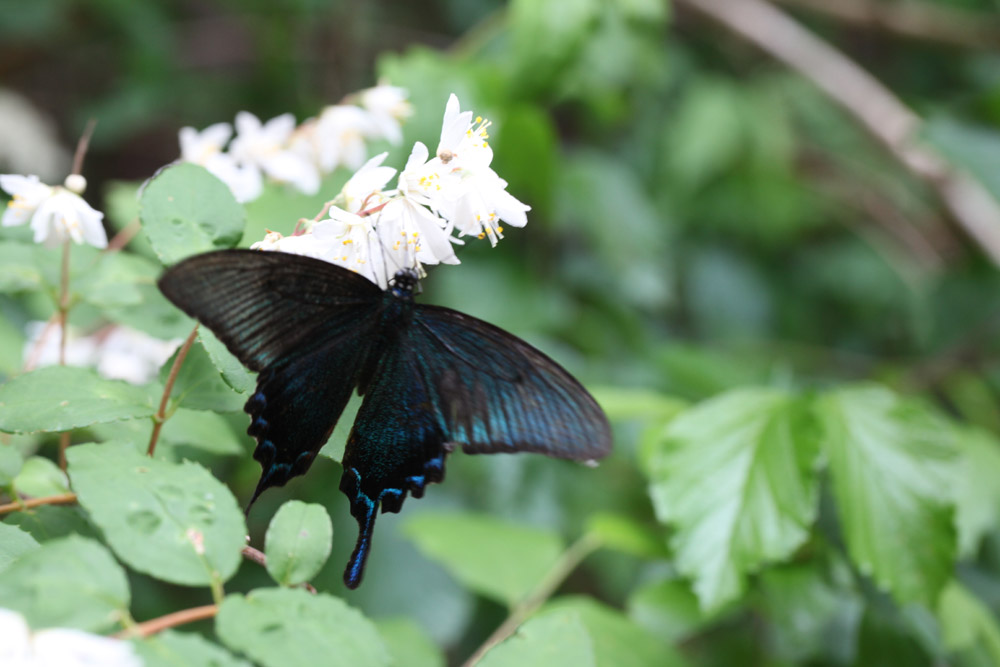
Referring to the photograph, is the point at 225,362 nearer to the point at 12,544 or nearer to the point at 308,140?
the point at 12,544

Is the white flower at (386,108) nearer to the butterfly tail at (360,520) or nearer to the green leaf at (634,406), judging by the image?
the green leaf at (634,406)

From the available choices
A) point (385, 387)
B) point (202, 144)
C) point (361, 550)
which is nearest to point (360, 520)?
point (361, 550)

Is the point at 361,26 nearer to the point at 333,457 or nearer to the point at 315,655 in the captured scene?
the point at 333,457

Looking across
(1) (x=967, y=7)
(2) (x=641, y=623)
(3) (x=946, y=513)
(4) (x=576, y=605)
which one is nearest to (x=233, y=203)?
(4) (x=576, y=605)

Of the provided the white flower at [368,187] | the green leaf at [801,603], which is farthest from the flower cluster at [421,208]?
the green leaf at [801,603]

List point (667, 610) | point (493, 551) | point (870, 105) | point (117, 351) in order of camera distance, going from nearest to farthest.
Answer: point (667, 610)
point (493, 551)
point (117, 351)
point (870, 105)

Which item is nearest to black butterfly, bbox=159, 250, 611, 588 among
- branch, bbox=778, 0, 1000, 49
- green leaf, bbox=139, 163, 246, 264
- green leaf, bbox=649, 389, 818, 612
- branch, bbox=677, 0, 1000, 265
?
green leaf, bbox=139, 163, 246, 264
